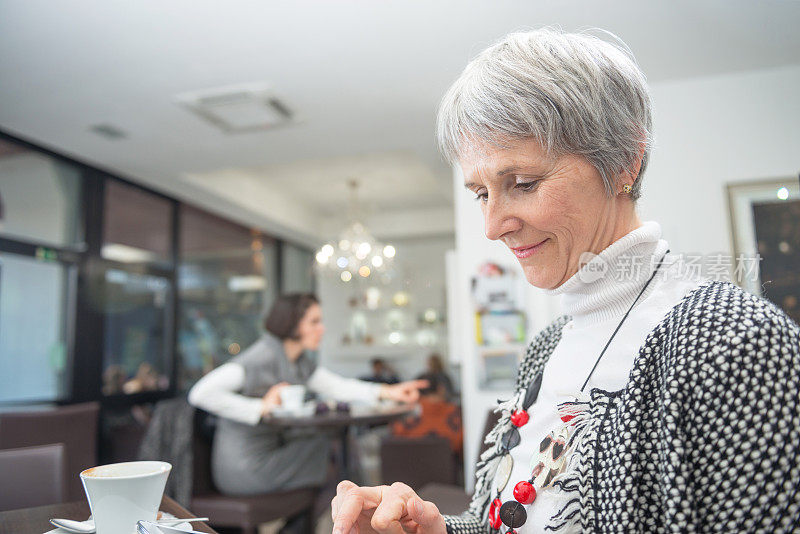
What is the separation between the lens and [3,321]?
3.47 metres

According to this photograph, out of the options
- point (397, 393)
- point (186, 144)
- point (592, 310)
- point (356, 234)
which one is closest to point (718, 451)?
point (592, 310)

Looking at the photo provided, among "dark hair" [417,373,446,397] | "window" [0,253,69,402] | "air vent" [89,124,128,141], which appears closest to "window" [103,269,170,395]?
"window" [0,253,69,402]

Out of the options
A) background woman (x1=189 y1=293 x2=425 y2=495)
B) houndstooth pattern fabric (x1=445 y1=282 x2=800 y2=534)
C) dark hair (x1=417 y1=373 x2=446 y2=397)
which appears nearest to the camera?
houndstooth pattern fabric (x1=445 y1=282 x2=800 y2=534)

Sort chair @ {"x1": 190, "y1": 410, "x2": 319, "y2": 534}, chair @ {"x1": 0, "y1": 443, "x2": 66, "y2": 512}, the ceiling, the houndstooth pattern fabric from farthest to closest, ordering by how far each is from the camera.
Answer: chair @ {"x1": 190, "y1": 410, "x2": 319, "y2": 534} → the ceiling → chair @ {"x1": 0, "y1": 443, "x2": 66, "y2": 512} → the houndstooth pattern fabric

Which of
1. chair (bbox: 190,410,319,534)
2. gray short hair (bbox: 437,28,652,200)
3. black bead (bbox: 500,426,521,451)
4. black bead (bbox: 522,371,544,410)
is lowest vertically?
chair (bbox: 190,410,319,534)

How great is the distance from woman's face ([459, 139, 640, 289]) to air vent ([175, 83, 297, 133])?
8.46 feet

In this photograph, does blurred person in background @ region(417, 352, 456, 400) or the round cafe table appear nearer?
the round cafe table

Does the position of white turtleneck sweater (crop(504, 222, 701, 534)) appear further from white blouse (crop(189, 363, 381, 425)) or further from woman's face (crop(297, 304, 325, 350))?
woman's face (crop(297, 304, 325, 350))

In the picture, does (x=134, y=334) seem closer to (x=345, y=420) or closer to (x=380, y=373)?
(x=345, y=420)

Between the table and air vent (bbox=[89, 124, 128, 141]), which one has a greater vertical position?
air vent (bbox=[89, 124, 128, 141])

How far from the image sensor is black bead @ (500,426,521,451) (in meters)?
0.70

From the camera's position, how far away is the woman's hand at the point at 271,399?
2.71 meters

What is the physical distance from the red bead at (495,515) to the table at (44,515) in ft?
1.06

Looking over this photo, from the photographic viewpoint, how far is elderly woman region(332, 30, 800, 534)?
436mm
